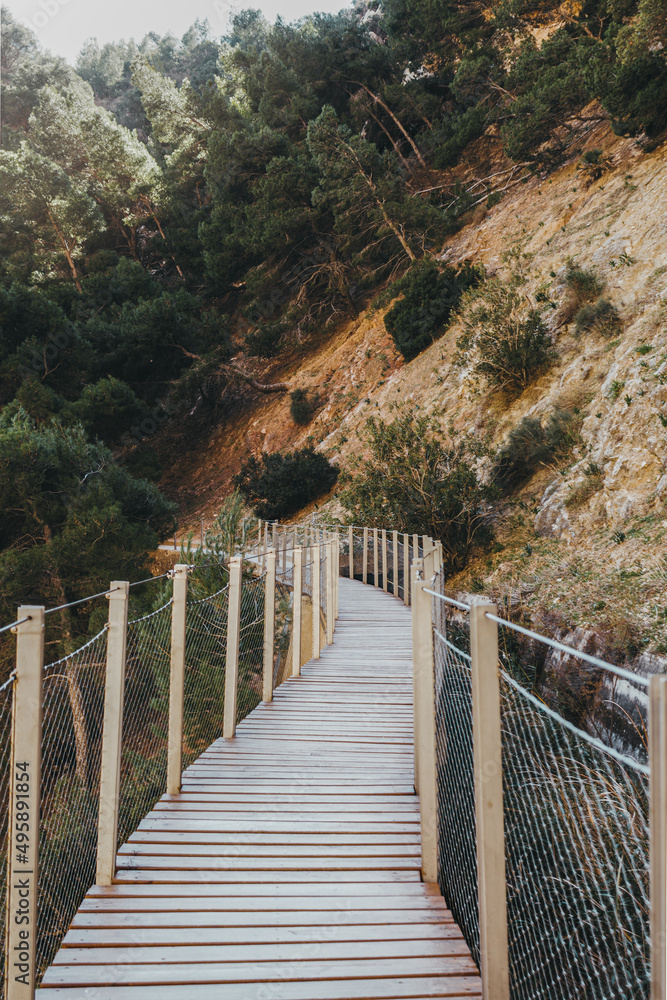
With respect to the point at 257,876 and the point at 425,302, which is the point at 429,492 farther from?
the point at 425,302

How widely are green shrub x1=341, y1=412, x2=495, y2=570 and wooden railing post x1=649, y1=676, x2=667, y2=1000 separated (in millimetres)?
13883

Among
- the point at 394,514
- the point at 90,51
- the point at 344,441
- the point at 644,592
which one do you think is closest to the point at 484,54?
the point at 344,441

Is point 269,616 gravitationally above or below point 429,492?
below

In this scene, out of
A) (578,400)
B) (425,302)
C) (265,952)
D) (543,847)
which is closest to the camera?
(543,847)

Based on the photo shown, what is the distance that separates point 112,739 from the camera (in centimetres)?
322

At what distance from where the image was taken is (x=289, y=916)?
9.63 ft

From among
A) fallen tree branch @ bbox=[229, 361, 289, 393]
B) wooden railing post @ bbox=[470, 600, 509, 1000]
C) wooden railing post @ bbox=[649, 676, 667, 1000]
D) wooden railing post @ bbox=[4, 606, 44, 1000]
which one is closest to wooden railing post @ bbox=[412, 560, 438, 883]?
wooden railing post @ bbox=[470, 600, 509, 1000]

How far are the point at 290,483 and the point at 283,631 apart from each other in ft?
A: 50.2

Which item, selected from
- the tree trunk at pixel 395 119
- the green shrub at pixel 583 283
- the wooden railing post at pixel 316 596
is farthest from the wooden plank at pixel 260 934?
the tree trunk at pixel 395 119

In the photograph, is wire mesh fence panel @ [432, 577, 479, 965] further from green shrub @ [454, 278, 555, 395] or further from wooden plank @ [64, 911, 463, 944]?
green shrub @ [454, 278, 555, 395]

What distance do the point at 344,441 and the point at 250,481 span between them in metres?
4.42

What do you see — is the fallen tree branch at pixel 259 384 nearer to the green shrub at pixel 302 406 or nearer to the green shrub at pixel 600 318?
the green shrub at pixel 302 406

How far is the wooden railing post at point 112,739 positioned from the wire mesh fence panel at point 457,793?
65.8 inches

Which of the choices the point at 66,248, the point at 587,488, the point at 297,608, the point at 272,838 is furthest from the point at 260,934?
the point at 66,248
